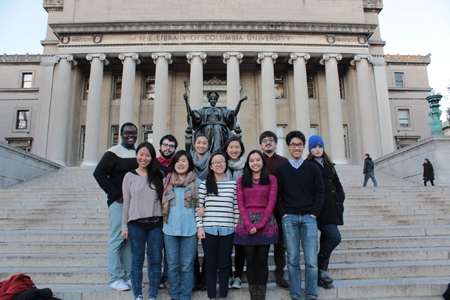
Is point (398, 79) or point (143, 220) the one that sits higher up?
point (398, 79)

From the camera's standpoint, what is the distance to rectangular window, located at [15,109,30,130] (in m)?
31.5

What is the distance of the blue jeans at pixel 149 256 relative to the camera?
4.31m

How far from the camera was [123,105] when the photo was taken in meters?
24.9

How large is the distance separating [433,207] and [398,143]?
23290mm

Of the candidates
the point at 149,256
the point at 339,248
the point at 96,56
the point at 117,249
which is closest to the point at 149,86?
the point at 96,56

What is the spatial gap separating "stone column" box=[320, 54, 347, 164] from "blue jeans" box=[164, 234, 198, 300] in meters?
21.6

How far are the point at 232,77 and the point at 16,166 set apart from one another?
15.8 metres

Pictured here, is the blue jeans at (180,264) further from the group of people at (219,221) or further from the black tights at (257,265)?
the black tights at (257,265)

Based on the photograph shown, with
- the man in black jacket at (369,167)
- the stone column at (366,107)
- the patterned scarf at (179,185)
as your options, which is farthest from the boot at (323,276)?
the stone column at (366,107)

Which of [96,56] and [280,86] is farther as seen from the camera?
[280,86]

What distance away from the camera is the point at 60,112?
82.7ft

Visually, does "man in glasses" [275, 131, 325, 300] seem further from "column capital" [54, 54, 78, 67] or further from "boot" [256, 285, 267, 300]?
"column capital" [54, 54, 78, 67]

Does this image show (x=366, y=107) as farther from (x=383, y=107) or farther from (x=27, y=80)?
(x=27, y=80)

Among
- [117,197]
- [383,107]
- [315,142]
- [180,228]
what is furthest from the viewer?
[383,107]
